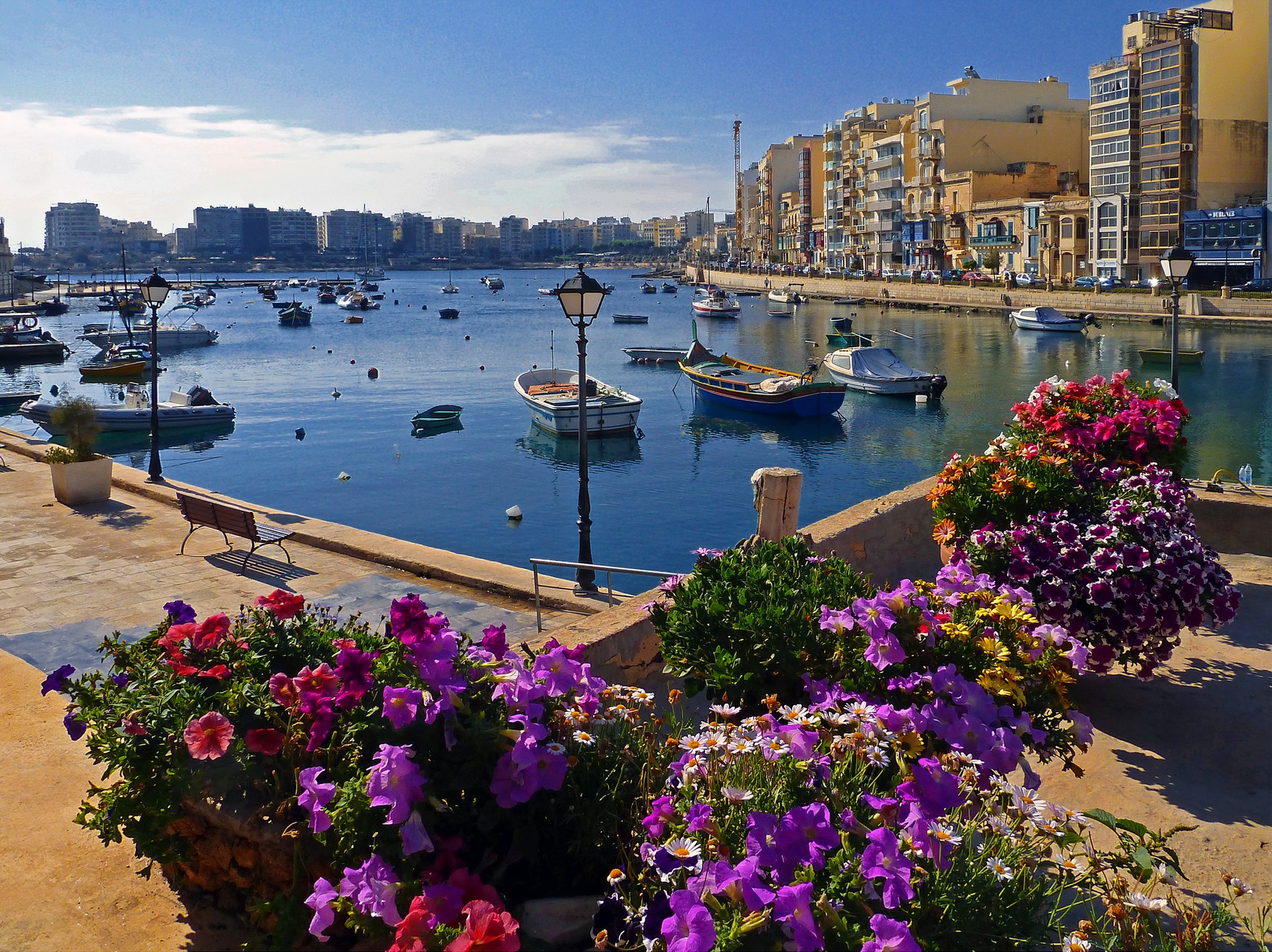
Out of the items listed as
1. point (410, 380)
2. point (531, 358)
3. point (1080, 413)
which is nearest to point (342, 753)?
point (1080, 413)

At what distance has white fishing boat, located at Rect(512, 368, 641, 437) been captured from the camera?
112 feet

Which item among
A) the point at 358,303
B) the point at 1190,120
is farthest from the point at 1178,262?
the point at 358,303

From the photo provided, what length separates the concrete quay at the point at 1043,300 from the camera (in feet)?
192

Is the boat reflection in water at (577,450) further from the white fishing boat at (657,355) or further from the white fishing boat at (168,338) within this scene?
the white fishing boat at (168,338)

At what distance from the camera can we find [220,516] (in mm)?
11609

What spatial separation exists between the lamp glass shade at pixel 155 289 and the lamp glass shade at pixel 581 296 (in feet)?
26.4

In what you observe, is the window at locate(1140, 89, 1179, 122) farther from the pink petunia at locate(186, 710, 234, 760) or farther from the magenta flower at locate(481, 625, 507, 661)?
the pink petunia at locate(186, 710, 234, 760)

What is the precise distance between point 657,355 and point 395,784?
188 ft

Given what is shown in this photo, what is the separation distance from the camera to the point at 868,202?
362 feet

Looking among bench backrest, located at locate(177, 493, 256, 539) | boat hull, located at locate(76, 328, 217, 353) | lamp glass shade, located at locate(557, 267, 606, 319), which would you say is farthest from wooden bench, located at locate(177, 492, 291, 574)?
boat hull, located at locate(76, 328, 217, 353)

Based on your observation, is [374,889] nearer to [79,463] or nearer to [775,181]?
[79,463]

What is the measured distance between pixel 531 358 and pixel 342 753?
62.1 meters

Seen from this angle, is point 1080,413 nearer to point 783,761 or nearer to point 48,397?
point 783,761

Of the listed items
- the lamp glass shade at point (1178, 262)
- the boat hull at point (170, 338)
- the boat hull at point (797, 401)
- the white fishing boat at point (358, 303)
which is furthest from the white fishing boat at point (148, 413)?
the white fishing boat at point (358, 303)
